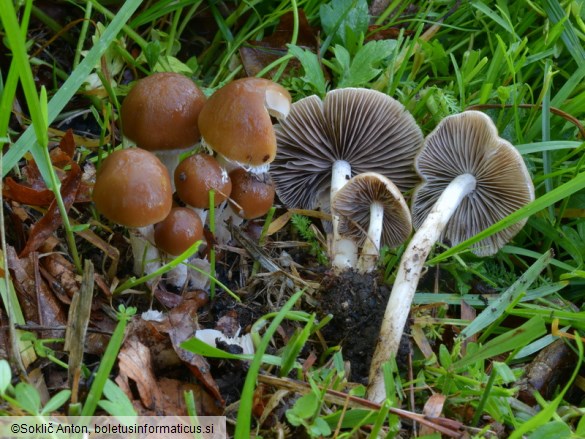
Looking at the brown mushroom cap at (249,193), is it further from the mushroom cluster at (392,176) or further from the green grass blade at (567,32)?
the green grass blade at (567,32)

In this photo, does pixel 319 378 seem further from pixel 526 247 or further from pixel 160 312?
pixel 526 247

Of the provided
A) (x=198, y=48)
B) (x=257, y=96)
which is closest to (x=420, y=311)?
(x=257, y=96)

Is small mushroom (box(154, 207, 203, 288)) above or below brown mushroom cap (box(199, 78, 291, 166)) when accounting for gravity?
below

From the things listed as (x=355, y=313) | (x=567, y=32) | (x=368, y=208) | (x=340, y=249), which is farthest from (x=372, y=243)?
(x=567, y=32)

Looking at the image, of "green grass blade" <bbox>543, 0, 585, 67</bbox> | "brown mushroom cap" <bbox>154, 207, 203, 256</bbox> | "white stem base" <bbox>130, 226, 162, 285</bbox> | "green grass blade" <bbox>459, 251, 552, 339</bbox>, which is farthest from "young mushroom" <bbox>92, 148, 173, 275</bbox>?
"green grass blade" <bbox>543, 0, 585, 67</bbox>

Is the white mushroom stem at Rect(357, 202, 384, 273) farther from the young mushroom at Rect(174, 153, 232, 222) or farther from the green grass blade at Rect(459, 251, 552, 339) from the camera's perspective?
the young mushroom at Rect(174, 153, 232, 222)

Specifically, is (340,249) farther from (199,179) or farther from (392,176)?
(199,179)

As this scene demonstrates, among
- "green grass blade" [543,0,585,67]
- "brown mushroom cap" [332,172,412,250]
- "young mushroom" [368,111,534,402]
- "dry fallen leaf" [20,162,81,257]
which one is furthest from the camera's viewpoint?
"green grass blade" [543,0,585,67]
